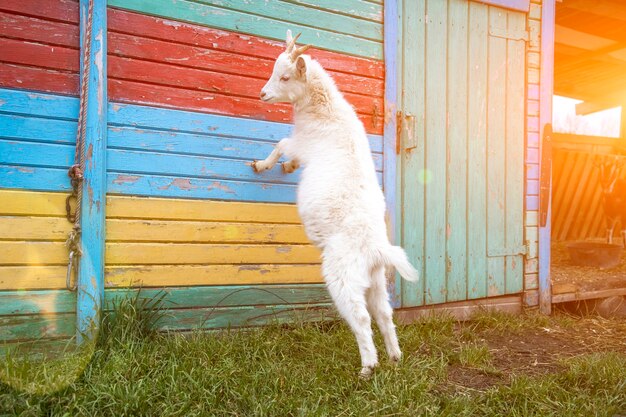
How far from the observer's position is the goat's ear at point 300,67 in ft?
10.0

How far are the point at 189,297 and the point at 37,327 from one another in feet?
3.14

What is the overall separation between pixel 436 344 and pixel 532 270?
2086mm

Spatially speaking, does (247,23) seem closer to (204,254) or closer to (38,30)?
(38,30)

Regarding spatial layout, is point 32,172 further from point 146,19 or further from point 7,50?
point 146,19

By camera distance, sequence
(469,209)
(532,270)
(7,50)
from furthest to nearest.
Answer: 1. (532,270)
2. (469,209)
3. (7,50)

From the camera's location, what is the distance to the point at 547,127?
5.19 meters

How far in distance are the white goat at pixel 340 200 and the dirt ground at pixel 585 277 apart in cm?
331

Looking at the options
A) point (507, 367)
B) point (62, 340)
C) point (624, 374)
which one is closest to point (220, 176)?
point (62, 340)

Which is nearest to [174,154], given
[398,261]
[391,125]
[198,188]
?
[198,188]

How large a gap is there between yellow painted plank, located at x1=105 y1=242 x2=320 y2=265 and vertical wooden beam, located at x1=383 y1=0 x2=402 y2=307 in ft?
2.69

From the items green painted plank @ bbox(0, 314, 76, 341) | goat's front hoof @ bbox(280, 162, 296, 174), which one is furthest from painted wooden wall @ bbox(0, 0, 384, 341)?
goat's front hoof @ bbox(280, 162, 296, 174)

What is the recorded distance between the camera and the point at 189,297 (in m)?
3.42

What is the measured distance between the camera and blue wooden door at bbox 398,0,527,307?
4430mm

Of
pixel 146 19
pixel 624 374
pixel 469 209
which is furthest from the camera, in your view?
pixel 469 209
